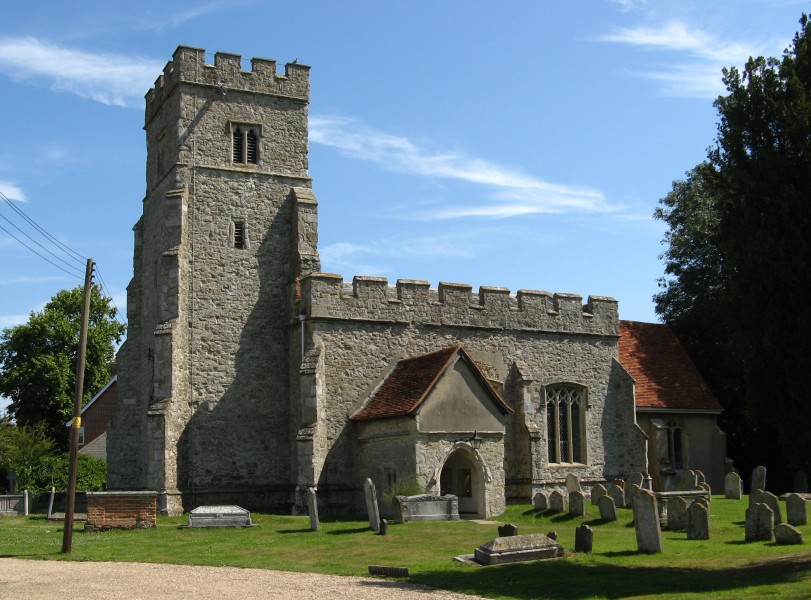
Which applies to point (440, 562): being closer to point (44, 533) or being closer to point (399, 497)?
point (399, 497)

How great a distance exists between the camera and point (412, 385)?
28531mm

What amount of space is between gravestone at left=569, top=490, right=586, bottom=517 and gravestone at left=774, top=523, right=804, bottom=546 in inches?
287

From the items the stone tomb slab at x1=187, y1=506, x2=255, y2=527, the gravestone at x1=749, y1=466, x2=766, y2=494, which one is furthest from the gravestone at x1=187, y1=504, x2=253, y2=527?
the gravestone at x1=749, y1=466, x2=766, y2=494

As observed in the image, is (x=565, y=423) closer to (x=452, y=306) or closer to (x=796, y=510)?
(x=452, y=306)

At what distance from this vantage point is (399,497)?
2486 centimetres

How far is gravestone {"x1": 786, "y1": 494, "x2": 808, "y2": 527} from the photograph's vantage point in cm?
2233

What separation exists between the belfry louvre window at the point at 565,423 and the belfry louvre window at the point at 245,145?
12.6 metres

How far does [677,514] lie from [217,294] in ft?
50.1

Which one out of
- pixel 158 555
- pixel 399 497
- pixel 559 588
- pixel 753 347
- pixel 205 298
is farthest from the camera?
pixel 205 298

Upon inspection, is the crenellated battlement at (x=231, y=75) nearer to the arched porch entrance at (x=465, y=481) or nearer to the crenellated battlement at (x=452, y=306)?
the crenellated battlement at (x=452, y=306)

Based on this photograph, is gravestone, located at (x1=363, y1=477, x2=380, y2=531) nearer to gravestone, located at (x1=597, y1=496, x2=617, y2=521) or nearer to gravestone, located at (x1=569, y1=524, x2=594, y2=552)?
gravestone, located at (x1=569, y1=524, x2=594, y2=552)

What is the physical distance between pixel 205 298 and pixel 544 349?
38.2 feet

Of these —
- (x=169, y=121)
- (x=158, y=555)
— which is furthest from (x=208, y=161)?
(x=158, y=555)

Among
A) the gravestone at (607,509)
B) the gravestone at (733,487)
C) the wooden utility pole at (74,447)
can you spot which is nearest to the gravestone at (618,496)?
the gravestone at (607,509)
